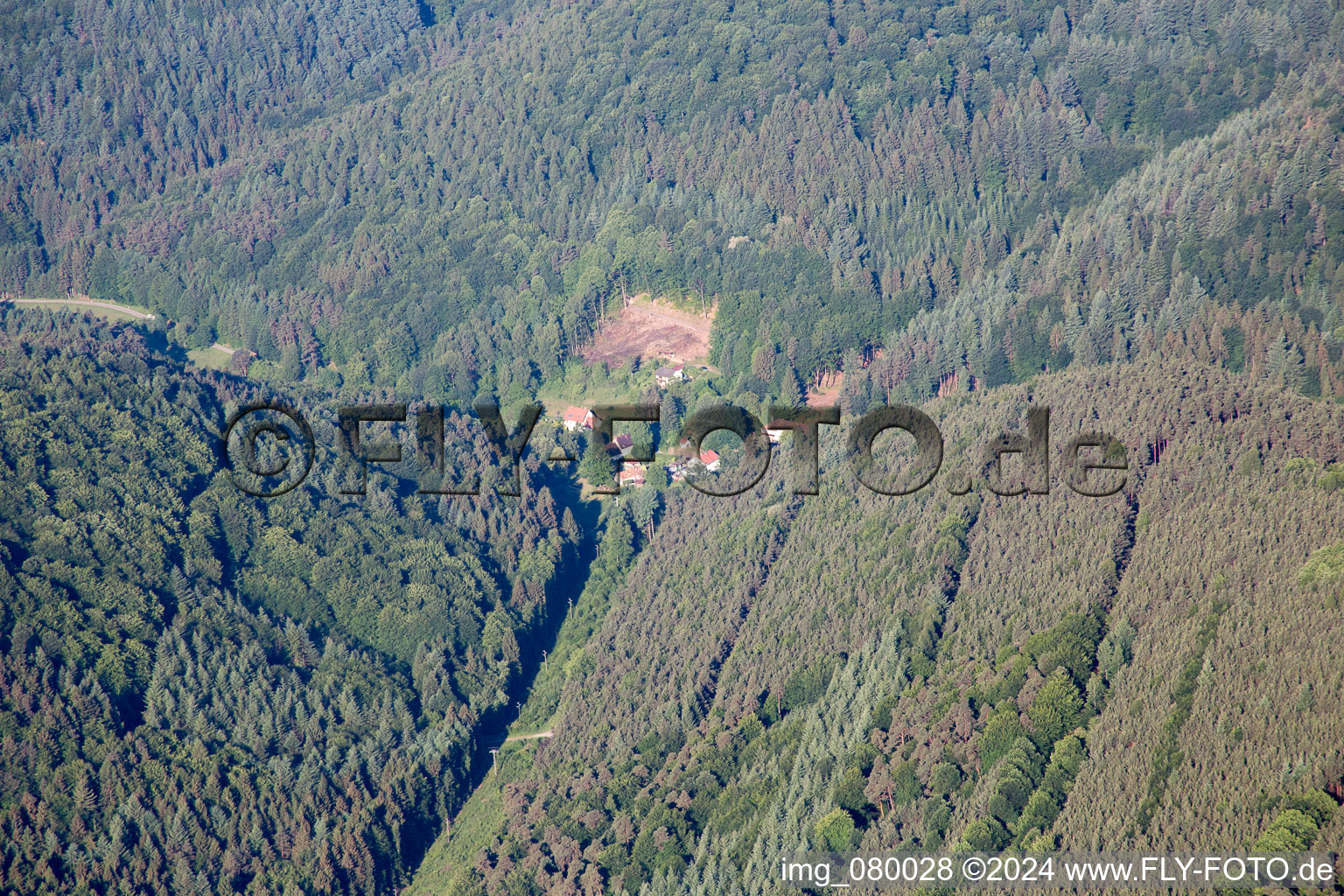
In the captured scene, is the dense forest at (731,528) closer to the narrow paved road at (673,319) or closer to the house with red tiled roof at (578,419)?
the house with red tiled roof at (578,419)

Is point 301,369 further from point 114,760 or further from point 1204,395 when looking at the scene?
point 1204,395

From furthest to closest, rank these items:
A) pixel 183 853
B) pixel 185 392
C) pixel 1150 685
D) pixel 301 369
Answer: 1. pixel 301 369
2. pixel 185 392
3. pixel 183 853
4. pixel 1150 685

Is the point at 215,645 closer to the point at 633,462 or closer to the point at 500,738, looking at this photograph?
the point at 500,738

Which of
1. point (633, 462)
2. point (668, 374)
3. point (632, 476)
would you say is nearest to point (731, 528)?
point (633, 462)

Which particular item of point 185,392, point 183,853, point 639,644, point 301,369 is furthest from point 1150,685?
point 301,369

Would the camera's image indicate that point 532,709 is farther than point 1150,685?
Yes

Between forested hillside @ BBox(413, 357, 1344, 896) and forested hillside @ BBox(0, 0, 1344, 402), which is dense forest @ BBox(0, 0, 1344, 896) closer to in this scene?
forested hillside @ BBox(413, 357, 1344, 896)

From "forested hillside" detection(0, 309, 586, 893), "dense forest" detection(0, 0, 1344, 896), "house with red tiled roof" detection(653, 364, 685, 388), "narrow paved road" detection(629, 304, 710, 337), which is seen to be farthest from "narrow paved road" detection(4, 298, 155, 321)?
"house with red tiled roof" detection(653, 364, 685, 388)
